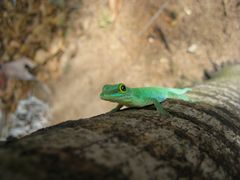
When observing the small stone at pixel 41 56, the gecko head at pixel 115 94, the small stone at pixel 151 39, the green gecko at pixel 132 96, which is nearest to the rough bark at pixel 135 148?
the green gecko at pixel 132 96

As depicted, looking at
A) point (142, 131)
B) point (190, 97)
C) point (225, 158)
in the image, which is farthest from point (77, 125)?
point (190, 97)

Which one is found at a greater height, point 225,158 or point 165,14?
point 165,14

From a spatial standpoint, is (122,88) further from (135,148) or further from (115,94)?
(135,148)

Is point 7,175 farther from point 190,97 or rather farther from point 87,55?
point 87,55

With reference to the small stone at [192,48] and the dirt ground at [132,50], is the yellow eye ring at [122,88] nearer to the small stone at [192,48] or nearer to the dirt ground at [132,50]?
the dirt ground at [132,50]

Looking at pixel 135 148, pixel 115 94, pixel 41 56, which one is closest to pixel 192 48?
pixel 41 56

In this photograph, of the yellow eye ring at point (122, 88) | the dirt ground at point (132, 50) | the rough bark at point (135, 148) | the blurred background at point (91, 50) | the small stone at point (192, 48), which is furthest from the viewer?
the small stone at point (192, 48)

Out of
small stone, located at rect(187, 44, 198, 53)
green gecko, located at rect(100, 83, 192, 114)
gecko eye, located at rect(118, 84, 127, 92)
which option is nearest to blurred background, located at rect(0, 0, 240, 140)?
small stone, located at rect(187, 44, 198, 53)

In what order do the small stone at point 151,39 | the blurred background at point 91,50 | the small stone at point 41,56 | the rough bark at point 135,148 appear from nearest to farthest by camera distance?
the rough bark at point 135,148
the blurred background at point 91,50
the small stone at point 41,56
the small stone at point 151,39
